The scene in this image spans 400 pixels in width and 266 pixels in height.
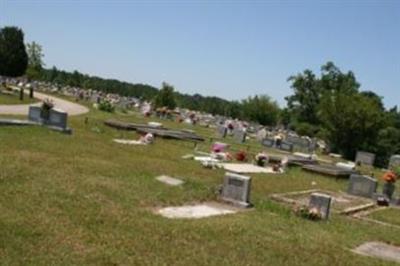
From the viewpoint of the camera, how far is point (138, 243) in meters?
8.81

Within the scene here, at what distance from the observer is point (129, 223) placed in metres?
9.95

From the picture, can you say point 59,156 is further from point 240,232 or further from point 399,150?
point 399,150

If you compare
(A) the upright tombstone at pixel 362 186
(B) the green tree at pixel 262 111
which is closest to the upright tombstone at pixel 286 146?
(A) the upright tombstone at pixel 362 186

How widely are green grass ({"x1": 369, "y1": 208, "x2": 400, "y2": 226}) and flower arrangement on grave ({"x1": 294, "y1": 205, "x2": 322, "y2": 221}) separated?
3000 millimetres

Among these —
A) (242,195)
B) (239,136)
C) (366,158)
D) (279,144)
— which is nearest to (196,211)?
(242,195)

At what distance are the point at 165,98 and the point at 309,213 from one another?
4875 centimetres

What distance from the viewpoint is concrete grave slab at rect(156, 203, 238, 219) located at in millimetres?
11523

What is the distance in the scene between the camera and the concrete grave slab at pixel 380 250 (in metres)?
10.9

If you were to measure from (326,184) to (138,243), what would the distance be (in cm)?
1466

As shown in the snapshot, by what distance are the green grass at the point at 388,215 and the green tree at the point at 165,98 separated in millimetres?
44046

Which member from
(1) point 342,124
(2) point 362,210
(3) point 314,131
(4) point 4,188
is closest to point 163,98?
(3) point 314,131

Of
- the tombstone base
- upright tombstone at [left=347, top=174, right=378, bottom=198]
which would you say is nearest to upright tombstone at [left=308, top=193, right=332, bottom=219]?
the tombstone base

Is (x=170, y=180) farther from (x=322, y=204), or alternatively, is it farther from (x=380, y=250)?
(x=380, y=250)

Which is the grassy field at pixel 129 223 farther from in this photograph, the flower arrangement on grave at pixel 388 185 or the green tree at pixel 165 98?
the green tree at pixel 165 98
